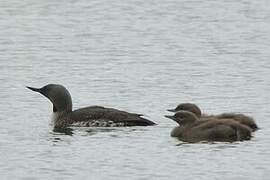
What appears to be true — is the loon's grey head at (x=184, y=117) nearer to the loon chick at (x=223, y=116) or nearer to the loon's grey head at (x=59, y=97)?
the loon chick at (x=223, y=116)

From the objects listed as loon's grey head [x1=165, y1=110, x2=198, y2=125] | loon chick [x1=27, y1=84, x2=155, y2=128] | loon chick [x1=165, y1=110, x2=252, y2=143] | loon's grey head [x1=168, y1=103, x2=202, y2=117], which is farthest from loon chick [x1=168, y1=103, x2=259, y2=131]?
loon chick [x1=27, y1=84, x2=155, y2=128]

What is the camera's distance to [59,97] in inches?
762

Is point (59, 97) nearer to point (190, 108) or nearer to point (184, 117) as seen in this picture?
point (190, 108)

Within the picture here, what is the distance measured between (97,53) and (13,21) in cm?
522

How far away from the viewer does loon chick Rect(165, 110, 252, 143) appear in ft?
56.7

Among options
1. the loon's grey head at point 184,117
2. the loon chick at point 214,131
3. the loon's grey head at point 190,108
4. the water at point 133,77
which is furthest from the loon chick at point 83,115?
the loon chick at point 214,131

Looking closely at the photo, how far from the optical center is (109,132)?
18234 millimetres

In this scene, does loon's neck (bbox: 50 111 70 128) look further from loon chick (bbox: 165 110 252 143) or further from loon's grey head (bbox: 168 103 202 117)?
loon chick (bbox: 165 110 252 143)

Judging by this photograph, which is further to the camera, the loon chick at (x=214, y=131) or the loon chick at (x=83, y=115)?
the loon chick at (x=83, y=115)

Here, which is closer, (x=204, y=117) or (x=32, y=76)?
(x=204, y=117)

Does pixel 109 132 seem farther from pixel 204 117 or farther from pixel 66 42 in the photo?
pixel 66 42

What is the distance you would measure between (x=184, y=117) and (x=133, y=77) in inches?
182

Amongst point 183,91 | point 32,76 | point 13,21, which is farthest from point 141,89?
point 13,21

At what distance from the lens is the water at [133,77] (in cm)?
1598
